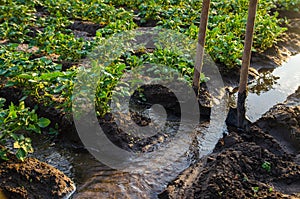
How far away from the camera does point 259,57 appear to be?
8.28 meters

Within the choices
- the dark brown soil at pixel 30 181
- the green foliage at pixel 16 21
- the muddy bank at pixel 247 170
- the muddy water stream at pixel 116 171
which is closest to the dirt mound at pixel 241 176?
the muddy bank at pixel 247 170

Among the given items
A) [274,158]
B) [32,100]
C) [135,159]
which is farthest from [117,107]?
[274,158]

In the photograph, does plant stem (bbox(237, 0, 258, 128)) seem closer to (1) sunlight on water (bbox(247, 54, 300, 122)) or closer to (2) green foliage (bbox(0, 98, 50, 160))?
(1) sunlight on water (bbox(247, 54, 300, 122))

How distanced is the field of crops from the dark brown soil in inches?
7.1

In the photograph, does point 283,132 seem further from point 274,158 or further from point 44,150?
point 44,150

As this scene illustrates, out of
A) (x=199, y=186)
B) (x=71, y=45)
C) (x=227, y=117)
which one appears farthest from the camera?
(x=71, y=45)

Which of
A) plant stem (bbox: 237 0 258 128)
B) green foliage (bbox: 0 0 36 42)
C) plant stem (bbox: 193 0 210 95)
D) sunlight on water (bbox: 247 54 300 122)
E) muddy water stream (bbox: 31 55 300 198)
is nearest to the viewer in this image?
muddy water stream (bbox: 31 55 300 198)

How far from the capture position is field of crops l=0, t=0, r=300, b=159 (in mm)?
5254

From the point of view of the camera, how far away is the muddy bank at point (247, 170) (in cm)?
418

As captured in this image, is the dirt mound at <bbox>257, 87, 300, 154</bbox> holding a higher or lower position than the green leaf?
lower

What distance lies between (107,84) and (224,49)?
266 centimetres

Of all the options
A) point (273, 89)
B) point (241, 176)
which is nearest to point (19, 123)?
point (241, 176)

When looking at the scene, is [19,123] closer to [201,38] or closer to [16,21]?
[201,38]

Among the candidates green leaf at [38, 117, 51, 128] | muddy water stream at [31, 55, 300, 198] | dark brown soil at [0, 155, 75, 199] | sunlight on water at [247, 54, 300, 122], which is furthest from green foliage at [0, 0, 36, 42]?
sunlight on water at [247, 54, 300, 122]
